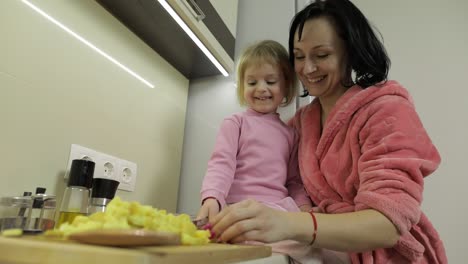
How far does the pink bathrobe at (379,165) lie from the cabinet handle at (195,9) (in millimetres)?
456

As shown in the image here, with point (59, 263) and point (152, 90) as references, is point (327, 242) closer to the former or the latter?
point (59, 263)

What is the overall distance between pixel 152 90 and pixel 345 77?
577 millimetres

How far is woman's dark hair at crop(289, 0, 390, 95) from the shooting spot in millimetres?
844

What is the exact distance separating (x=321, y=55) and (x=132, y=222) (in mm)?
643

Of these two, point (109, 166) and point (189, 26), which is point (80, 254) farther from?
point (189, 26)

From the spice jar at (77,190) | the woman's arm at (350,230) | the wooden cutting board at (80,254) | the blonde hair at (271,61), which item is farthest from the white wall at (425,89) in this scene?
the wooden cutting board at (80,254)

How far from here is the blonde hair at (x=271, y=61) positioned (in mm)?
1011

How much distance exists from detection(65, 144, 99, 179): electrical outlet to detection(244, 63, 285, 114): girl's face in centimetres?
45

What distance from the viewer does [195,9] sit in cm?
96

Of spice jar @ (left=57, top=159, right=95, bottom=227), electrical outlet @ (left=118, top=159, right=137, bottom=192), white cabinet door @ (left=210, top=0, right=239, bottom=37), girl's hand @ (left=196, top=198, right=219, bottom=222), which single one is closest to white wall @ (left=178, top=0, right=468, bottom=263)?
white cabinet door @ (left=210, top=0, right=239, bottom=37)

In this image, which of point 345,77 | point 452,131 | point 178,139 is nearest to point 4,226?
point 178,139

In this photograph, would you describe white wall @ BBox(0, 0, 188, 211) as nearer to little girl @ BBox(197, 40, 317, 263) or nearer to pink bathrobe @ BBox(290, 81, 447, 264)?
little girl @ BBox(197, 40, 317, 263)

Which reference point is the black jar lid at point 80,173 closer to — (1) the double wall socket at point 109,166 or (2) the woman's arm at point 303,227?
(1) the double wall socket at point 109,166

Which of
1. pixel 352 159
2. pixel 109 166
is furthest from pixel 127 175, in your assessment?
pixel 352 159
